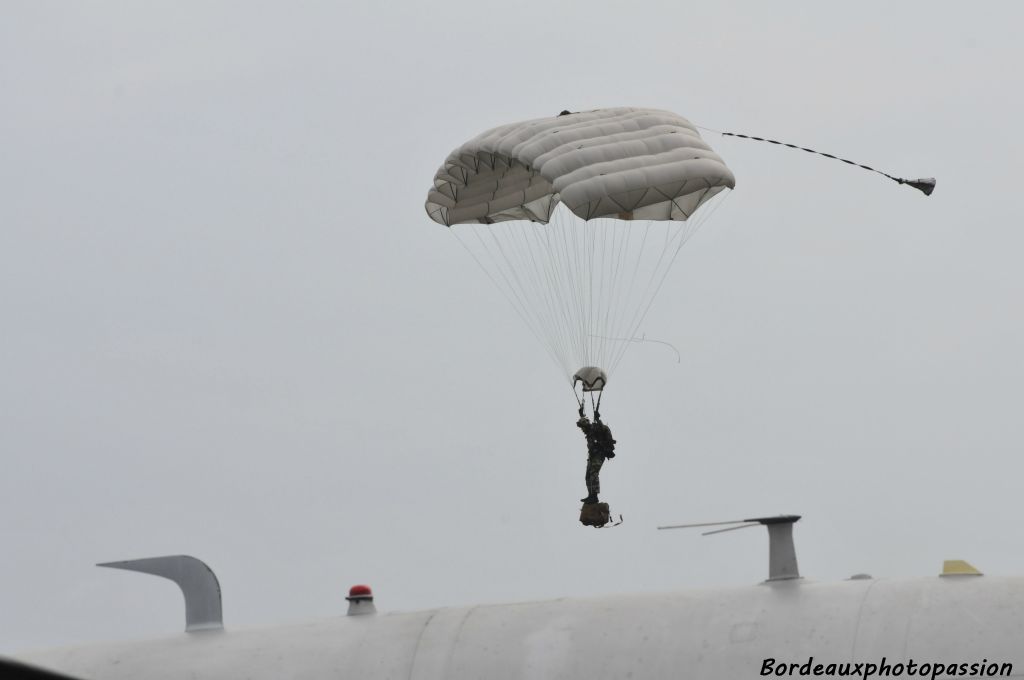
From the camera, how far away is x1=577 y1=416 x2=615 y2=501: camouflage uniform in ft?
82.1

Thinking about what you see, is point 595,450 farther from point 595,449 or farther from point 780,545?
point 780,545

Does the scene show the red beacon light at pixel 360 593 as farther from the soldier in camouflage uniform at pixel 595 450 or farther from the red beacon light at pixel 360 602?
the soldier in camouflage uniform at pixel 595 450

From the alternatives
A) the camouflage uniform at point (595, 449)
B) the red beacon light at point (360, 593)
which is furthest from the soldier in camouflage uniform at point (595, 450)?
the red beacon light at point (360, 593)

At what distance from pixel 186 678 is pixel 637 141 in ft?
33.7

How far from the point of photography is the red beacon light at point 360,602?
1708cm

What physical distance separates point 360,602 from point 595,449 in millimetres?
8632

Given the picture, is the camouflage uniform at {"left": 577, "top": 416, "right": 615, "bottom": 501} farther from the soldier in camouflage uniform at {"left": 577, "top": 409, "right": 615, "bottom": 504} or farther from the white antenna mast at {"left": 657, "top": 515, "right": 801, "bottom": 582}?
the white antenna mast at {"left": 657, "top": 515, "right": 801, "bottom": 582}

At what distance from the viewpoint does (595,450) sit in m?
25.1

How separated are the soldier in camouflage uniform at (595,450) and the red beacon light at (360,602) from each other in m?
8.21

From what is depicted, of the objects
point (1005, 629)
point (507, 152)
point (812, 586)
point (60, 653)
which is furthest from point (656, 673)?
point (507, 152)

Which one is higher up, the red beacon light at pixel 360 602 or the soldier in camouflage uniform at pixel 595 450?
the soldier in camouflage uniform at pixel 595 450

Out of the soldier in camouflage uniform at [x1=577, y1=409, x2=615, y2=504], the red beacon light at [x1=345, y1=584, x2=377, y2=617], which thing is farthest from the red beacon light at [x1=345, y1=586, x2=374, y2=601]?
the soldier in camouflage uniform at [x1=577, y1=409, x2=615, y2=504]

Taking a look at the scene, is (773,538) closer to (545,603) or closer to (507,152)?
(545,603)

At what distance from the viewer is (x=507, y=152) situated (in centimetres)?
2300
